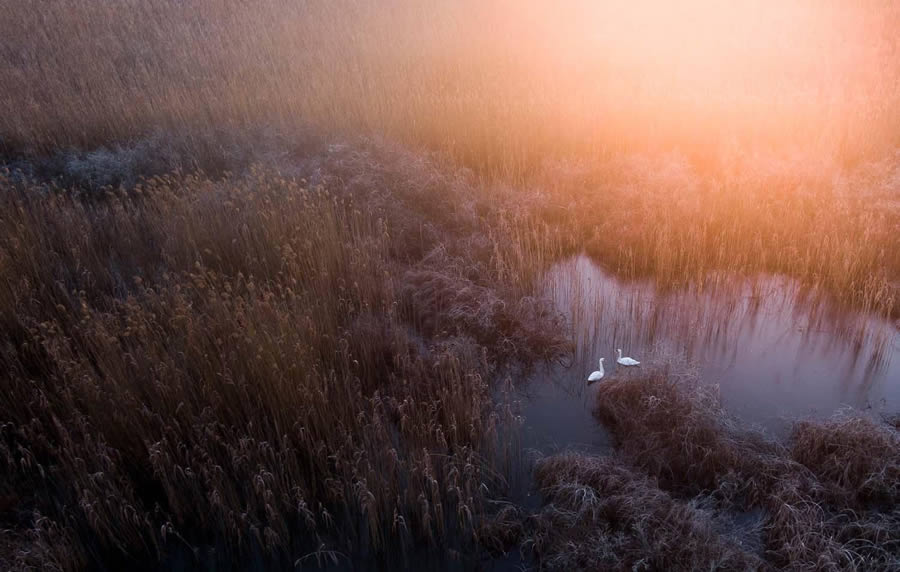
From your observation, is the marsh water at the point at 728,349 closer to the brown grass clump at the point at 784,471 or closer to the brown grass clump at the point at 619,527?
the brown grass clump at the point at 784,471

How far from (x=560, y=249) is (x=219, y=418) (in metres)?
3.67

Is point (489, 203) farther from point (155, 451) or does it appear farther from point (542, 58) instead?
point (542, 58)

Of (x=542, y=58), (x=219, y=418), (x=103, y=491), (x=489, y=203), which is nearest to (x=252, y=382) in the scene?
(x=219, y=418)

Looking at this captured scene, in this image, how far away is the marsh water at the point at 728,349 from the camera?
161 inches

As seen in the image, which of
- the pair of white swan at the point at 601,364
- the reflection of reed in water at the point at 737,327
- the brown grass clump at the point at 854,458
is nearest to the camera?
the brown grass clump at the point at 854,458

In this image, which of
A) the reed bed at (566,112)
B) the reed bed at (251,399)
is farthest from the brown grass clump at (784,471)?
the reed bed at (566,112)

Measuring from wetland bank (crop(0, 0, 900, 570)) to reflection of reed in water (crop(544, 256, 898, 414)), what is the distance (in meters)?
0.03

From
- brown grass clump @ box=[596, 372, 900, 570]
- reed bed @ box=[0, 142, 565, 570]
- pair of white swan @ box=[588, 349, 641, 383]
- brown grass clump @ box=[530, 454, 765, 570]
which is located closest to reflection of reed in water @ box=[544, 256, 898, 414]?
pair of white swan @ box=[588, 349, 641, 383]

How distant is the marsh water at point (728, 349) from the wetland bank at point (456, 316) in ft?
0.09

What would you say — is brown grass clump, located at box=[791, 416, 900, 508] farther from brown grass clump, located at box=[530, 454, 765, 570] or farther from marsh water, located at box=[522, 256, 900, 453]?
brown grass clump, located at box=[530, 454, 765, 570]

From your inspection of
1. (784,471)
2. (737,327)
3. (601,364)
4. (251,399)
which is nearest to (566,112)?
(737,327)

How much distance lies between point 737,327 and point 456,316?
2.44 m

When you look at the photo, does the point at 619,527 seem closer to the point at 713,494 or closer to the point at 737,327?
the point at 713,494

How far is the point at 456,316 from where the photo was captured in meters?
4.87
